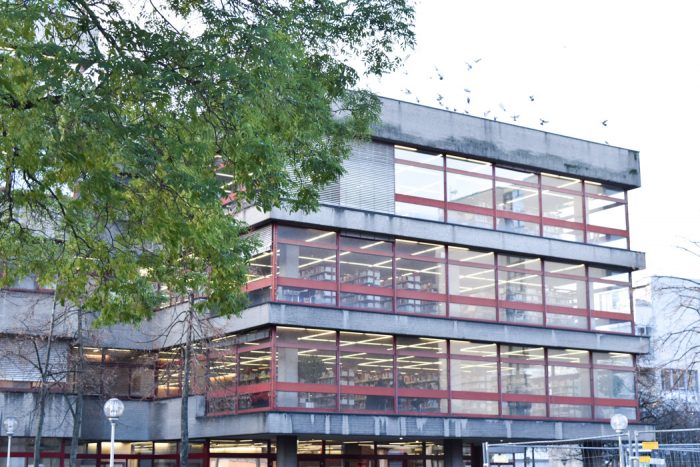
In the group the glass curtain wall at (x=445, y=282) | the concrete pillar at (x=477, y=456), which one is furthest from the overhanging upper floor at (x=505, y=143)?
the concrete pillar at (x=477, y=456)

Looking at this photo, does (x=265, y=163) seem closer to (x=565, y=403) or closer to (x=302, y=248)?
(x=302, y=248)

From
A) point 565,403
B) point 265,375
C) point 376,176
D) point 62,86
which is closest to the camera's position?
point 62,86

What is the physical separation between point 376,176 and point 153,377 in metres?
11.3

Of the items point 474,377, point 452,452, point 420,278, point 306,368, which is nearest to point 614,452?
point 474,377

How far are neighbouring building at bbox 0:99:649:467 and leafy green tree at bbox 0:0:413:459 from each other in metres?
15.7

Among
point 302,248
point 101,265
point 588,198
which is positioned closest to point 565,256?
point 588,198

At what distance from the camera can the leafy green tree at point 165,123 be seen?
1445cm

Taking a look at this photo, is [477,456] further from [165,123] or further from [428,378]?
[165,123]

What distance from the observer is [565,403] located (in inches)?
1577

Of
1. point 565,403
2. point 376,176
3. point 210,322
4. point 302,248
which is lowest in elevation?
point 565,403

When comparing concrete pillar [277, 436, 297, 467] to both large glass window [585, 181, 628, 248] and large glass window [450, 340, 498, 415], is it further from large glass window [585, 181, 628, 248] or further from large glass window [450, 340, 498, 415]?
large glass window [585, 181, 628, 248]

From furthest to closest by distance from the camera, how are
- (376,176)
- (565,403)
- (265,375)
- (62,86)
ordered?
→ (565,403)
(376,176)
(265,375)
(62,86)

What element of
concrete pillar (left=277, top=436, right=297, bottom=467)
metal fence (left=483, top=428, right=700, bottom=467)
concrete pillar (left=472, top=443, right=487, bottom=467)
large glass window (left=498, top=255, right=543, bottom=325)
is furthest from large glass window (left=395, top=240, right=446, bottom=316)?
concrete pillar (left=472, top=443, right=487, bottom=467)

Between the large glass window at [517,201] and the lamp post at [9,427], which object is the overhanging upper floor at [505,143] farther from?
the lamp post at [9,427]
